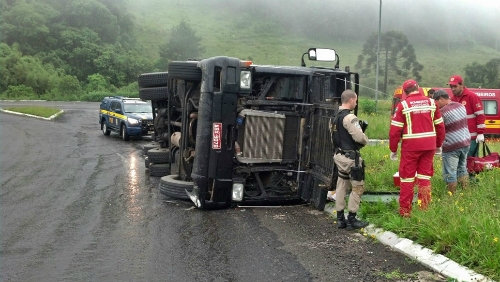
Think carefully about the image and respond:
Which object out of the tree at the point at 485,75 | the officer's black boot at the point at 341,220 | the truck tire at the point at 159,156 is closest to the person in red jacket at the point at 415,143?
the officer's black boot at the point at 341,220

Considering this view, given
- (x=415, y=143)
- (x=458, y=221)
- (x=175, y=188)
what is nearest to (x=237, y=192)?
(x=175, y=188)

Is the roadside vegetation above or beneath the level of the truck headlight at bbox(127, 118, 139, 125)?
beneath

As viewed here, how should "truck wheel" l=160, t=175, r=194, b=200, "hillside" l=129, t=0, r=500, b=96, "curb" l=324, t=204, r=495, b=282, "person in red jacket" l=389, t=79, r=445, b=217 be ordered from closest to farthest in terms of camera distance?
"curb" l=324, t=204, r=495, b=282 < "person in red jacket" l=389, t=79, r=445, b=217 < "truck wheel" l=160, t=175, r=194, b=200 < "hillside" l=129, t=0, r=500, b=96

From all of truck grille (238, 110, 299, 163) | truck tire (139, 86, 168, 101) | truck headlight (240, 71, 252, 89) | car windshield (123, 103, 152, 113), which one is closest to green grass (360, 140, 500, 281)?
truck grille (238, 110, 299, 163)

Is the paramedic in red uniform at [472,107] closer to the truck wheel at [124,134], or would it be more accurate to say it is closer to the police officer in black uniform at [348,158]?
the police officer in black uniform at [348,158]

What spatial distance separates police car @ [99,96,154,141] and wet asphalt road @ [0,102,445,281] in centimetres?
1019

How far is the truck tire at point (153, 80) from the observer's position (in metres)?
12.4

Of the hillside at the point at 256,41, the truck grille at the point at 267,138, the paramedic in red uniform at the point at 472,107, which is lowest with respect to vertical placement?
the truck grille at the point at 267,138

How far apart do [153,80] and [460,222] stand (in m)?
8.34

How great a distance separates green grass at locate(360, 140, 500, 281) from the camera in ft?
17.0

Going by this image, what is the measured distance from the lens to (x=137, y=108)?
2334 cm

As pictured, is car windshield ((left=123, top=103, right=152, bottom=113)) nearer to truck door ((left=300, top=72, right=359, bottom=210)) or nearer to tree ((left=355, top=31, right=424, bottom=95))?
truck door ((left=300, top=72, right=359, bottom=210))

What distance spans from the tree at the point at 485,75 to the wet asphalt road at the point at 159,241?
4163 centimetres

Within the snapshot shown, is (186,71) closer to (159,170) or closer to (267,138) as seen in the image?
(267,138)
